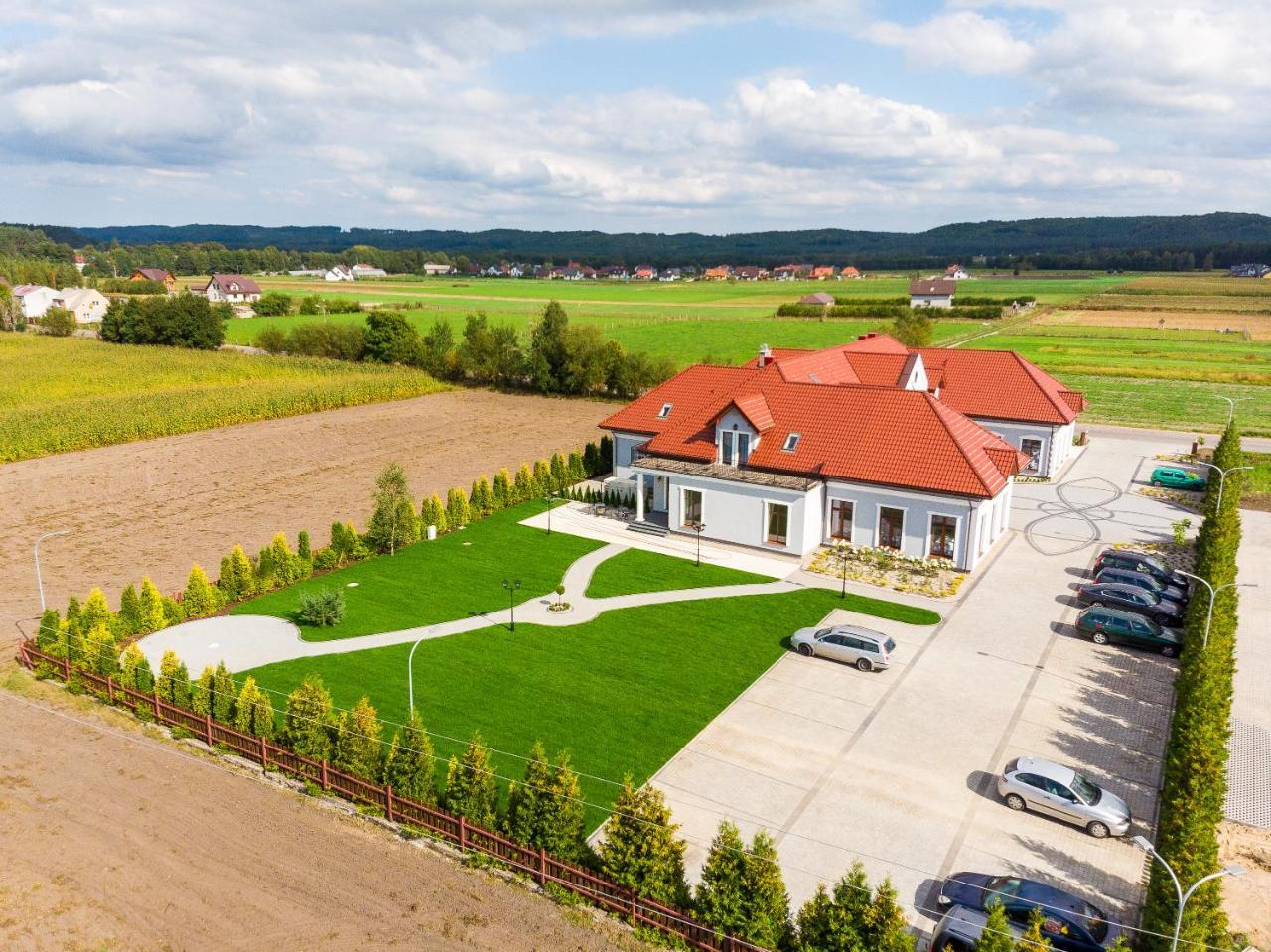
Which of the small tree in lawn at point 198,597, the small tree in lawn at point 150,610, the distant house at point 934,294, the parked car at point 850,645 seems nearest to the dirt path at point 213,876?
the small tree in lawn at point 150,610

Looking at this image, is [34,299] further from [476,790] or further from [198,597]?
[476,790]

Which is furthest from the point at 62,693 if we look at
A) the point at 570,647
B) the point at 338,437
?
the point at 338,437

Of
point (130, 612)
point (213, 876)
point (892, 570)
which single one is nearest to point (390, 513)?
point (130, 612)

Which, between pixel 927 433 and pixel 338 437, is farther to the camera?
pixel 338 437

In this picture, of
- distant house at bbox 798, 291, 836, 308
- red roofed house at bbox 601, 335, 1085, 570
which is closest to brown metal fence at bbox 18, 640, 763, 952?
red roofed house at bbox 601, 335, 1085, 570

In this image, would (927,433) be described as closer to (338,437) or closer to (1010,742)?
(1010,742)
